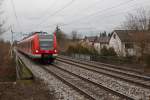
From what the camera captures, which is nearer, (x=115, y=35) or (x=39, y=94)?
(x=39, y=94)

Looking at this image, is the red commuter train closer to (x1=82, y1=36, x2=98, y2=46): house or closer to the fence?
the fence

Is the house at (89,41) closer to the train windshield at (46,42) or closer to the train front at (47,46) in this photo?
the train front at (47,46)

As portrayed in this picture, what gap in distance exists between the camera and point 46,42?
84.8ft

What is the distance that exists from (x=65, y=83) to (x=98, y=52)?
21.5m

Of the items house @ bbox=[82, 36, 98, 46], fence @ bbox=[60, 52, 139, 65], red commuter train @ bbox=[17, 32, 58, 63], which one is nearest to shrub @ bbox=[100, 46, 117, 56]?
fence @ bbox=[60, 52, 139, 65]

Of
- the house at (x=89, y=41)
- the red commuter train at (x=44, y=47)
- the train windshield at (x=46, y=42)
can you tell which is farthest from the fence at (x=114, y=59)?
the house at (x=89, y=41)

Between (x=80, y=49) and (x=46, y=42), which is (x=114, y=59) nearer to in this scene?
(x=46, y=42)

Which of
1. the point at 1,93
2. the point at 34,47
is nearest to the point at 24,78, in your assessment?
the point at 1,93

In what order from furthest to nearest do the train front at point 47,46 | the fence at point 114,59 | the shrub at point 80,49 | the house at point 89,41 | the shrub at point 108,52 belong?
the house at point 89,41 < the shrub at point 80,49 < the shrub at point 108,52 < the train front at point 47,46 < the fence at point 114,59

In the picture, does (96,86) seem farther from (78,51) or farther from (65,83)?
(78,51)

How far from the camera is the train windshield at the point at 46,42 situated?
25.7 m

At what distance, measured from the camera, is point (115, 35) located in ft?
186

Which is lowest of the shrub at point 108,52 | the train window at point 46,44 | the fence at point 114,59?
the fence at point 114,59

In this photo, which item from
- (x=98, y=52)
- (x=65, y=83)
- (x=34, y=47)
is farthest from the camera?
(x=98, y=52)
